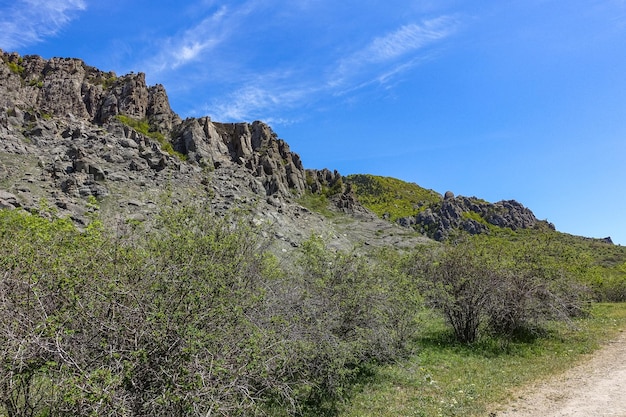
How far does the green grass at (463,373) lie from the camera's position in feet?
35.0

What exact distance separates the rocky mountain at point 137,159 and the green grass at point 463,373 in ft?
76.1

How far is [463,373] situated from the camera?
1365cm

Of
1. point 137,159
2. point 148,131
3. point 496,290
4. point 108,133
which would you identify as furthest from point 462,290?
point 148,131

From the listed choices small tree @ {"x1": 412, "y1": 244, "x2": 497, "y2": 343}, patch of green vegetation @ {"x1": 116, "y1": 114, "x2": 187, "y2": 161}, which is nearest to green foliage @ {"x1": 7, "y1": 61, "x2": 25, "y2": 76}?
patch of green vegetation @ {"x1": 116, "y1": 114, "x2": 187, "y2": 161}

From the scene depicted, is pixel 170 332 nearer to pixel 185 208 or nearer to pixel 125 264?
pixel 125 264

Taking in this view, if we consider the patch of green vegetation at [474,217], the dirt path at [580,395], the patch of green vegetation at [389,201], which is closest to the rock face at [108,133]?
the patch of green vegetation at [389,201]

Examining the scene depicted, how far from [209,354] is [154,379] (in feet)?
3.19

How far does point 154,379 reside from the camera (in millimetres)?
6215

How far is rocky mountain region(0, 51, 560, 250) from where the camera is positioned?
5312 cm

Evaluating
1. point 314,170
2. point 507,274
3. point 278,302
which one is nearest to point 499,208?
point 314,170

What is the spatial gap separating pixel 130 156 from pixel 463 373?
236 feet

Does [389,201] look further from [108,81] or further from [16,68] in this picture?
[16,68]

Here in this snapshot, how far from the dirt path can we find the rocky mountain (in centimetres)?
2727

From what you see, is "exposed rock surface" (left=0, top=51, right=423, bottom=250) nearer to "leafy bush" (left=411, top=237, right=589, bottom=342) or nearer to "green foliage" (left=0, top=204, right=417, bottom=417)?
"leafy bush" (left=411, top=237, right=589, bottom=342)
